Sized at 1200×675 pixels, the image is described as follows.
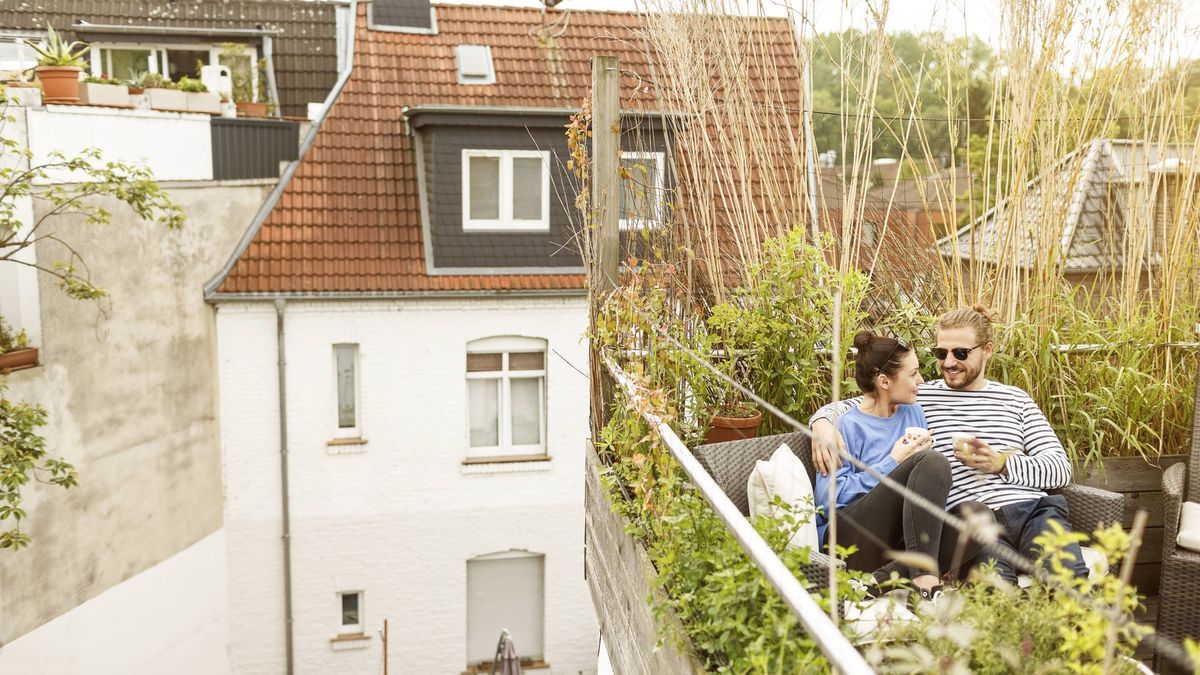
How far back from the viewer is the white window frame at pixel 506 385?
11031 millimetres

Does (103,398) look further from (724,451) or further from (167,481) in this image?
(724,451)

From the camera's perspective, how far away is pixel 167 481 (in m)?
10.2

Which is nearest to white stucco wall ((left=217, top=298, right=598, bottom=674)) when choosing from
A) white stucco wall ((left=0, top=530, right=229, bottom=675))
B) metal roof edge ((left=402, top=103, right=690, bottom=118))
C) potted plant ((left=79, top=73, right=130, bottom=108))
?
white stucco wall ((left=0, top=530, right=229, bottom=675))

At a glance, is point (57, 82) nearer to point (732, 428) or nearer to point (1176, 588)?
point (732, 428)

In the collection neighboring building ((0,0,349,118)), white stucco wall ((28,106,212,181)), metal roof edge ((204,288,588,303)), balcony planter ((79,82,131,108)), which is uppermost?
neighboring building ((0,0,349,118))

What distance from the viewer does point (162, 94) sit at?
32.0ft

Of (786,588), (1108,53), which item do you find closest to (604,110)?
(1108,53)

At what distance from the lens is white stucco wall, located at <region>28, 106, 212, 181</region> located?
8.52m

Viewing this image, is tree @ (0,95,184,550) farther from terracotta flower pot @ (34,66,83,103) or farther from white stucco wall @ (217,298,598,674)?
white stucco wall @ (217,298,598,674)

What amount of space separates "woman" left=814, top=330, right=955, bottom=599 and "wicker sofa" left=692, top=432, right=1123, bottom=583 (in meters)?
0.17

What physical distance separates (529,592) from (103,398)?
4960 millimetres

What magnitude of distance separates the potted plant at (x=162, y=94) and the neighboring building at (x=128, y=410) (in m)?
0.17

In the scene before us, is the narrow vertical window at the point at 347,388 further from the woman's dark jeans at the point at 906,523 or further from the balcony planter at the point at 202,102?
the woman's dark jeans at the point at 906,523

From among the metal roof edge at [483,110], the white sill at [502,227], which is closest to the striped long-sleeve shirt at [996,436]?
the metal roof edge at [483,110]
